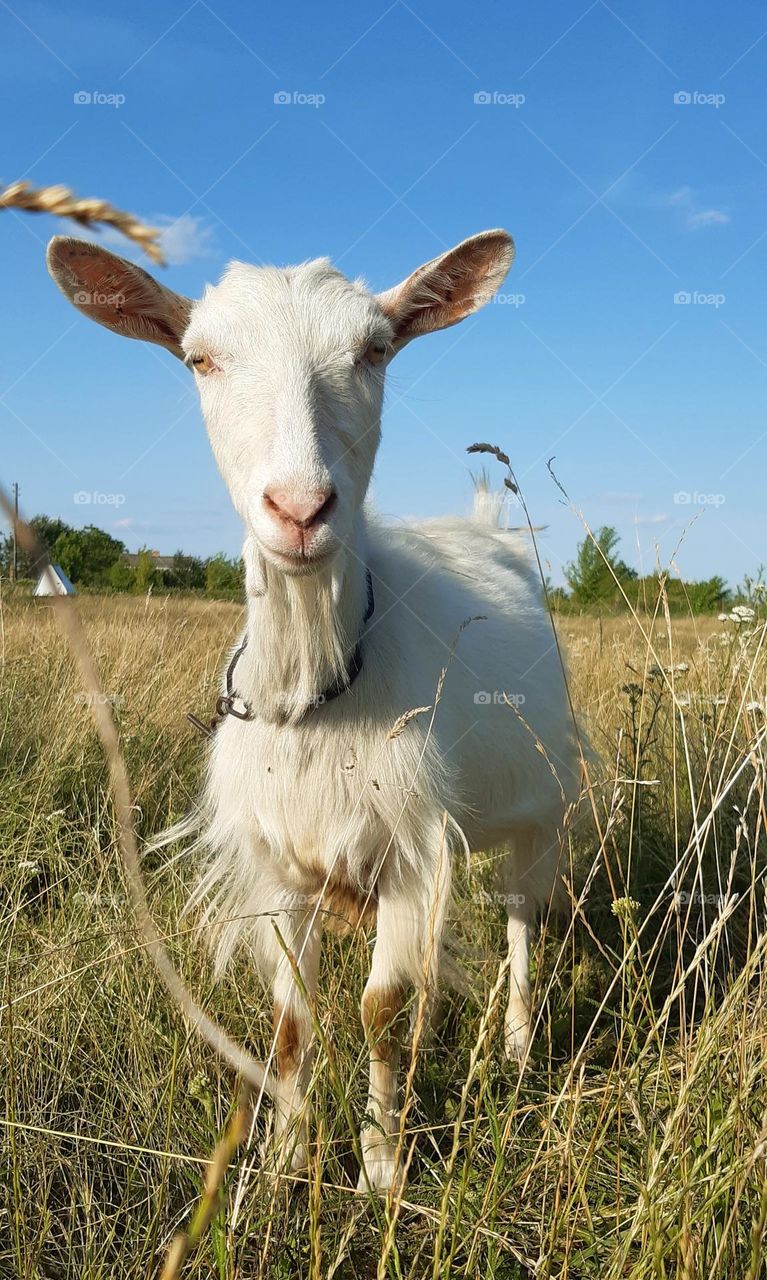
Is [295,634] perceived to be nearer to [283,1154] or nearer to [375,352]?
[375,352]

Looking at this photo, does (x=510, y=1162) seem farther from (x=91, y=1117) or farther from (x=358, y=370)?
(x=358, y=370)

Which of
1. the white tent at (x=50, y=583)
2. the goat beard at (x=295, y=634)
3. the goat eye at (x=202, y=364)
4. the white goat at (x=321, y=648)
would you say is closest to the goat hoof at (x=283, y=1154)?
the white goat at (x=321, y=648)

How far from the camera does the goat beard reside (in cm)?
248

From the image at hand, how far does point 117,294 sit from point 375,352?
2.45 ft

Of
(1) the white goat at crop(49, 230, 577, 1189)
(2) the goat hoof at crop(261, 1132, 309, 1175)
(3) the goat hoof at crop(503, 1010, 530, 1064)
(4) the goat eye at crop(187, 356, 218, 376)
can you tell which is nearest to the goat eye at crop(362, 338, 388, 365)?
(1) the white goat at crop(49, 230, 577, 1189)

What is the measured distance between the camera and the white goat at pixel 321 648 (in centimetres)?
232

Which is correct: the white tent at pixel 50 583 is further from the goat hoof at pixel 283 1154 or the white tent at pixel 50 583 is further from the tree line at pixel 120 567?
the goat hoof at pixel 283 1154

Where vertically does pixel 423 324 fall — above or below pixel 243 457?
above

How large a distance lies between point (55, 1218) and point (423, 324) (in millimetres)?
2507

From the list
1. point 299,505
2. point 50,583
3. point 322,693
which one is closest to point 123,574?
point 322,693

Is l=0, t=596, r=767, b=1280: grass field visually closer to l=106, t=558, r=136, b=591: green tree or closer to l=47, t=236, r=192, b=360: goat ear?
l=47, t=236, r=192, b=360: goat ear

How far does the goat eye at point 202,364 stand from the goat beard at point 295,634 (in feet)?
1.60

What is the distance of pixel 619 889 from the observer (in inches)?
154

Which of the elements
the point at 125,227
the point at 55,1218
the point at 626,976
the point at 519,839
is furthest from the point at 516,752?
the point at 125,227
